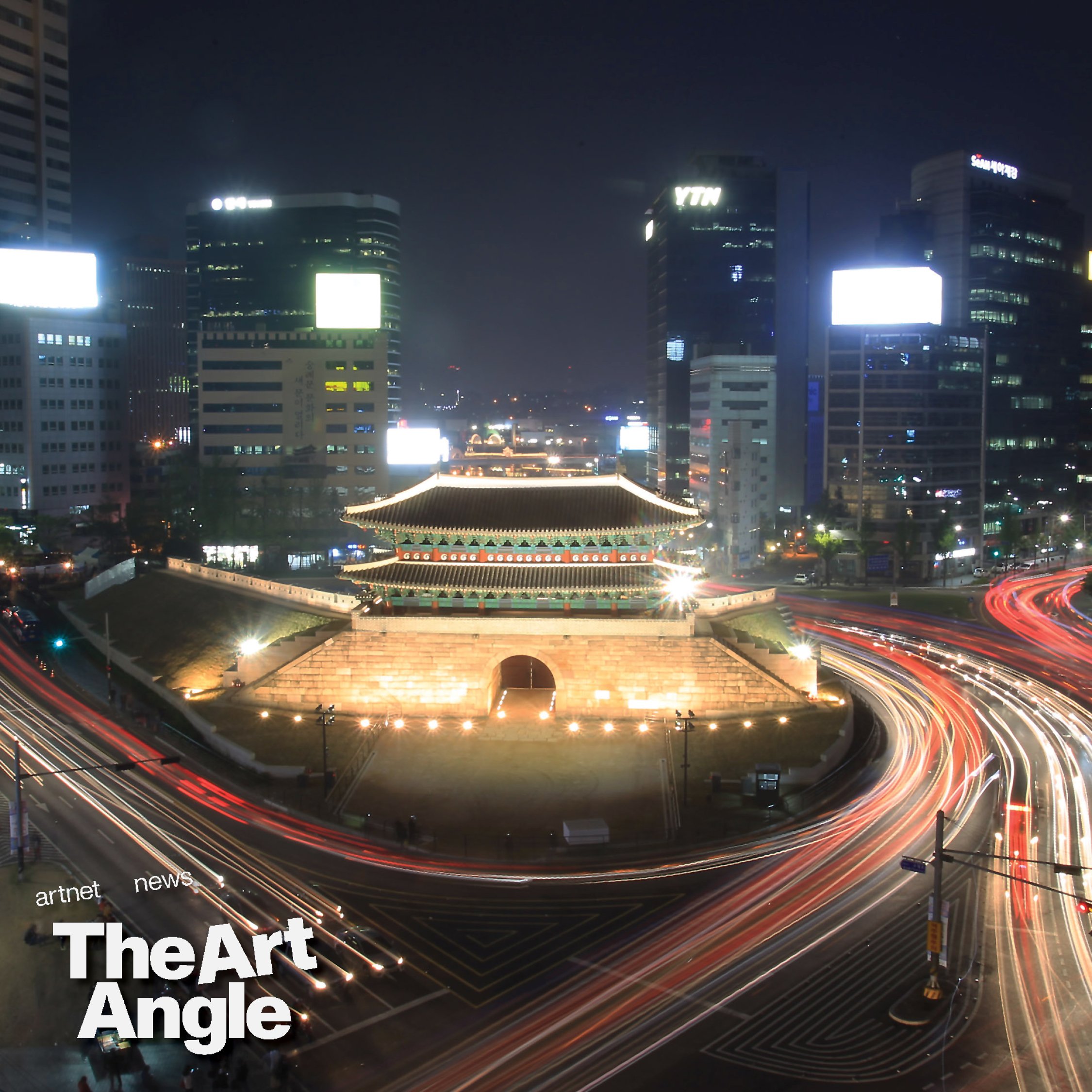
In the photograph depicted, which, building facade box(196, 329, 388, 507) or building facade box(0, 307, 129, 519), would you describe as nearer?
building facade box(0, 307, 129, 519)

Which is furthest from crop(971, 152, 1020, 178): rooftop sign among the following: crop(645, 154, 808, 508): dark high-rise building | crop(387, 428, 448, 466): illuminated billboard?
crop(387, 428, 448, 466): illuminated billboard

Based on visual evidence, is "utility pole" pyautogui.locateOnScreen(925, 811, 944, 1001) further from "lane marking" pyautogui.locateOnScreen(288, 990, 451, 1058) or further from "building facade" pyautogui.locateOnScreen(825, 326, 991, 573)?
"building facade" pyautogui.locateOnScreen(825, 326, 991, 573)

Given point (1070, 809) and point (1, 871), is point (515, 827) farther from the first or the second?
point (1070, 809)

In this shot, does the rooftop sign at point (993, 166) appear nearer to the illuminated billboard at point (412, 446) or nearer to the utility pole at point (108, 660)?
the illuminated billboard at point (412, 446)

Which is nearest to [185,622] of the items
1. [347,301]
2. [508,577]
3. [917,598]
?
[508,577]

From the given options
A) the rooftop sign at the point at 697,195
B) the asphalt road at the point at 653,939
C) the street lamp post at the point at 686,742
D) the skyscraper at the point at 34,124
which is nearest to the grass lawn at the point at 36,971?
the asphalt road at the point at 653,939

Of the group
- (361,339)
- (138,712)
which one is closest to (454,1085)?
(138,712)
